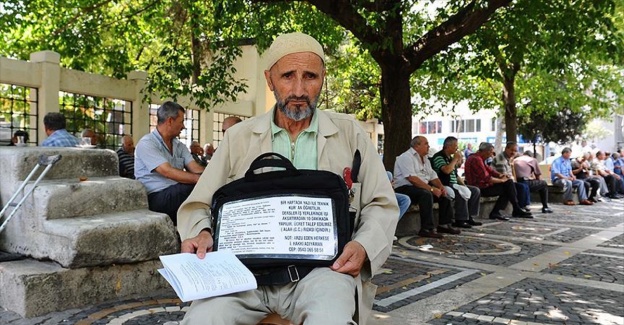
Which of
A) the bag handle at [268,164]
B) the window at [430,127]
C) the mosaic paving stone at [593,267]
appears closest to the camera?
the bag handle at [268,164]

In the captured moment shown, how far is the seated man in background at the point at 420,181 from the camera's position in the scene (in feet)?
27.0

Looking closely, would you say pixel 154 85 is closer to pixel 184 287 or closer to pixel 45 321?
pixel 45 321

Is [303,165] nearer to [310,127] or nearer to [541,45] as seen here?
[310,127]

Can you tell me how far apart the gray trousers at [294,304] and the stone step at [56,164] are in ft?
10.2

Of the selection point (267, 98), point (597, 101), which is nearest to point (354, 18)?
point (267, 98)

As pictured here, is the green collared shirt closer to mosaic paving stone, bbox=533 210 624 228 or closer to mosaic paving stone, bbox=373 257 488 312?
mosaic paving stone, bbox=373 257 488 312

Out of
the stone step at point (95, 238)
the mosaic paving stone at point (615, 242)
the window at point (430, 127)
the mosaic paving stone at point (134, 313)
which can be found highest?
the window at point (430, 127)

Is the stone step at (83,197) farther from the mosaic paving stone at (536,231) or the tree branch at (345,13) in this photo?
the mosaic paving stone at (536,231)

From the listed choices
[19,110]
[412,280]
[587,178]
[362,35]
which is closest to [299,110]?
[412,280]

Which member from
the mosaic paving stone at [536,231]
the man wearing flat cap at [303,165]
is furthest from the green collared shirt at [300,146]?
the mosaic paving stone at [536,231]

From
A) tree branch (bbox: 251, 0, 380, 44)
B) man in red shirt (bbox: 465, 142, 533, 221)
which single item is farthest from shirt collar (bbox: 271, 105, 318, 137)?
man in red shirt (bbox: 465, 142, 533, 221)

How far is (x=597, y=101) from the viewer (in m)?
18.3

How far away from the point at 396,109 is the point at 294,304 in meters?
8.11

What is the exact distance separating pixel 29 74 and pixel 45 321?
9125 millimetres
